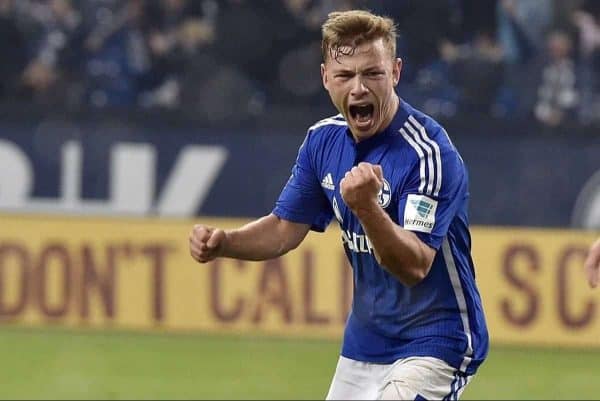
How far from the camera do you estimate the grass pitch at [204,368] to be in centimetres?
1049

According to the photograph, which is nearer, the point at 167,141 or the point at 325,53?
the point at 325,53

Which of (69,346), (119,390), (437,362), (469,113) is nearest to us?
(437,362)

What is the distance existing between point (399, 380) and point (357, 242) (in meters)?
0.59

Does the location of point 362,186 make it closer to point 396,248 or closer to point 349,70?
point 396,248

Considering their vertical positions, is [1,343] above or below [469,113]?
below

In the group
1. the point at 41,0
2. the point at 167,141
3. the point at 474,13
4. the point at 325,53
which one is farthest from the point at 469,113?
the point at 325,53

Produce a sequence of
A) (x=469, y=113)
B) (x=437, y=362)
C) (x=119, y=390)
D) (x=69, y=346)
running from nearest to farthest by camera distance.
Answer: (x=437, y=362) < (x=119, y=390) < (x=69, y=346) < (x=469, y=113)

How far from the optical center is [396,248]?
17.7ft

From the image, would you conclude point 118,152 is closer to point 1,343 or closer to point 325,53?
point 1,343

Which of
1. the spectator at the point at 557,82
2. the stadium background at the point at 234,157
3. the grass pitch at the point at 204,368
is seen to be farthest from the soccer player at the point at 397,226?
the spectator at the point at 557,82

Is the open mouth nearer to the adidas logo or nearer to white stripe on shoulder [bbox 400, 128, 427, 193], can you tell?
white stripe on shoulder [bbox 400, 128, 427, 193]

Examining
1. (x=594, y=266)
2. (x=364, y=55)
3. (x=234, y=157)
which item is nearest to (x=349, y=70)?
(x=364, y=55)

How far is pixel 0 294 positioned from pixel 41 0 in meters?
2.84

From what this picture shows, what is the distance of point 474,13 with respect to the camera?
13.7 meters
